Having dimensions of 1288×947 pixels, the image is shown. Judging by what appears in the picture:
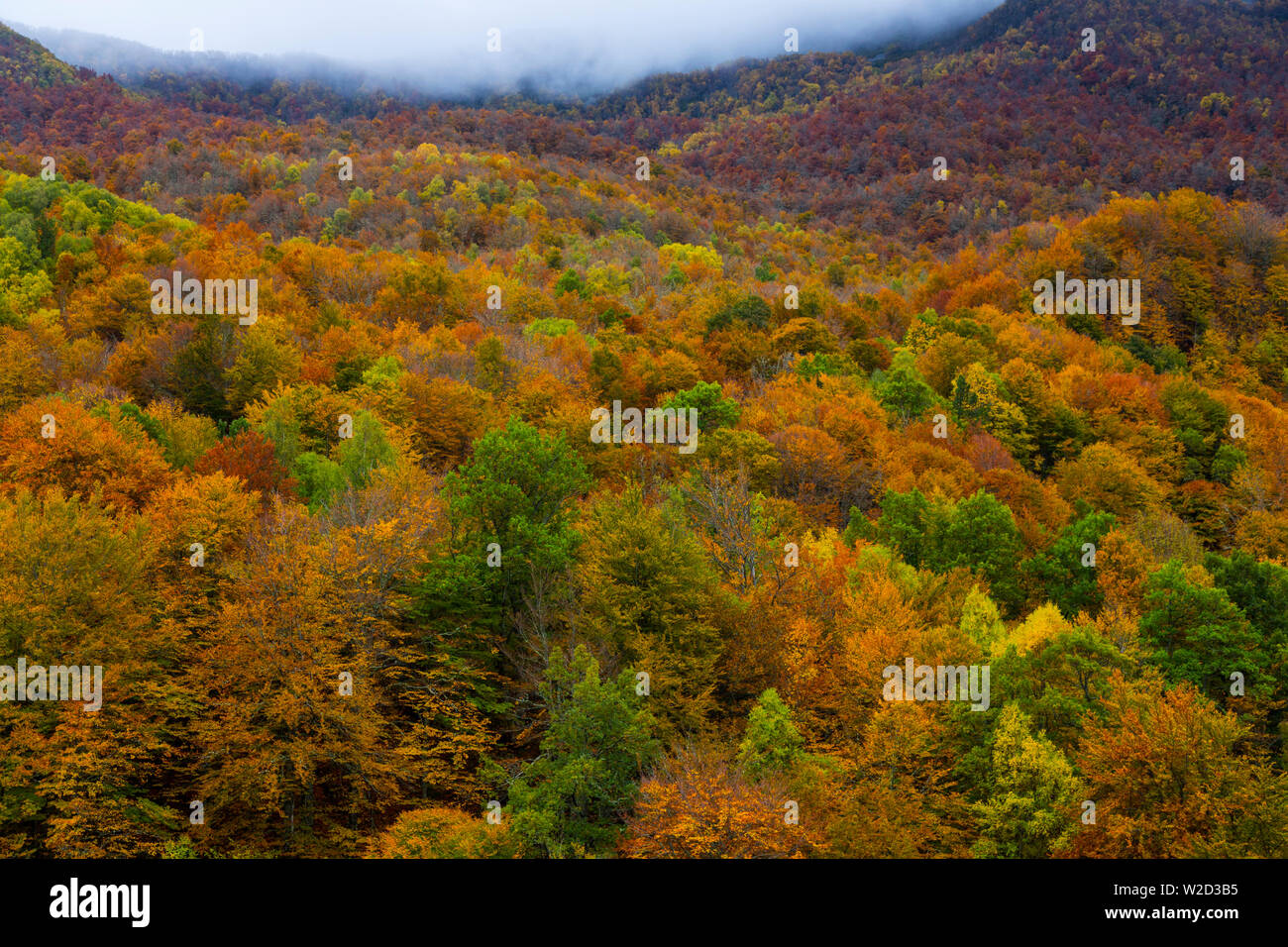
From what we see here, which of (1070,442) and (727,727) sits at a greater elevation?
(1070,442)

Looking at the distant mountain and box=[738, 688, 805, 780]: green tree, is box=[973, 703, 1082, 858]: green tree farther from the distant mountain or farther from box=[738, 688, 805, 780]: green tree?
the distant mountain

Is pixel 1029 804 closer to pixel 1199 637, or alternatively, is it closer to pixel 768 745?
pixel 768 745

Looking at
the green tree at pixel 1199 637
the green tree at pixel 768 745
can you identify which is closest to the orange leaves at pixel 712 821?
the green tree at pixel 768 745

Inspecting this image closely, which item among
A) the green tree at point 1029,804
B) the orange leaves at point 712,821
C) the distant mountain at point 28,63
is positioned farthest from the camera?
the distant mountain at point 28,63

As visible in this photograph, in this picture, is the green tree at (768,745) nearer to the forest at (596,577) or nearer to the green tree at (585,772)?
the forest at (596,577)

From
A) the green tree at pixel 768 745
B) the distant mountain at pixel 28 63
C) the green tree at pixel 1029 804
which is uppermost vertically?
the distant mountain at pixel 28 63

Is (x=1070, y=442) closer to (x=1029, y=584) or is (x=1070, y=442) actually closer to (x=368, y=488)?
(x=1029, y=584)

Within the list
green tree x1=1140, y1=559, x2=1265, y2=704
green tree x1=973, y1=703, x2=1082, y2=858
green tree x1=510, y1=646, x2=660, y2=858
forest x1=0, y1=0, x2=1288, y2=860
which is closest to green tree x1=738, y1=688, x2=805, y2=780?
forest x1=0, y1=0, x2=1288, y2=860

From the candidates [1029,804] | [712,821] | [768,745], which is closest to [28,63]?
[768,745]
